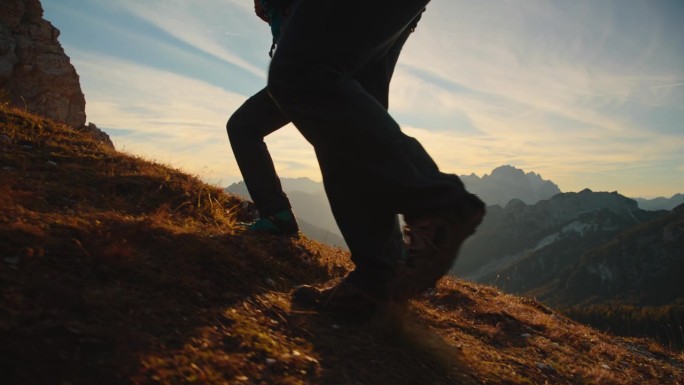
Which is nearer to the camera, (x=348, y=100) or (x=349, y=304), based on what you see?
(x=348, y=100)

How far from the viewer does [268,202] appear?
396 centimetres

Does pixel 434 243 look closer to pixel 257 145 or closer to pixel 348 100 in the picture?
pixel 348 100

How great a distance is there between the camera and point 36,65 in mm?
24703

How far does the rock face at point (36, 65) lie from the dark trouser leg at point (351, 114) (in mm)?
25620

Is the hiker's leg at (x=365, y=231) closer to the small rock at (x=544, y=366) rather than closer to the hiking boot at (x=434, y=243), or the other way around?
the hiking boot at (x=434, y=243)

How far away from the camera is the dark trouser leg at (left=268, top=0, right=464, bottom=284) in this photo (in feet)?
6.97

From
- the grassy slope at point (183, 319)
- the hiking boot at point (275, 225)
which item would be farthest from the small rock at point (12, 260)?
the hiking boot at point (275, 225)

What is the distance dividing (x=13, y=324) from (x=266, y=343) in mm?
856

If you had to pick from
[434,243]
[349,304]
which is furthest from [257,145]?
[434,243]

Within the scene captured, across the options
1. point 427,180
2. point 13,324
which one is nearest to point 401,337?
point 427,180

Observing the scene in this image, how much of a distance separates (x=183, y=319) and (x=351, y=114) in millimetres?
1224

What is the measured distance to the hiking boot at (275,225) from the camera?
3920 mm

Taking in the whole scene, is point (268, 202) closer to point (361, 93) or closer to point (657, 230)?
point (361, 93)

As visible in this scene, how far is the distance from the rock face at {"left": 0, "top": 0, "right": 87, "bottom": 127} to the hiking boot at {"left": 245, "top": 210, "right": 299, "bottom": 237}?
24010mm
